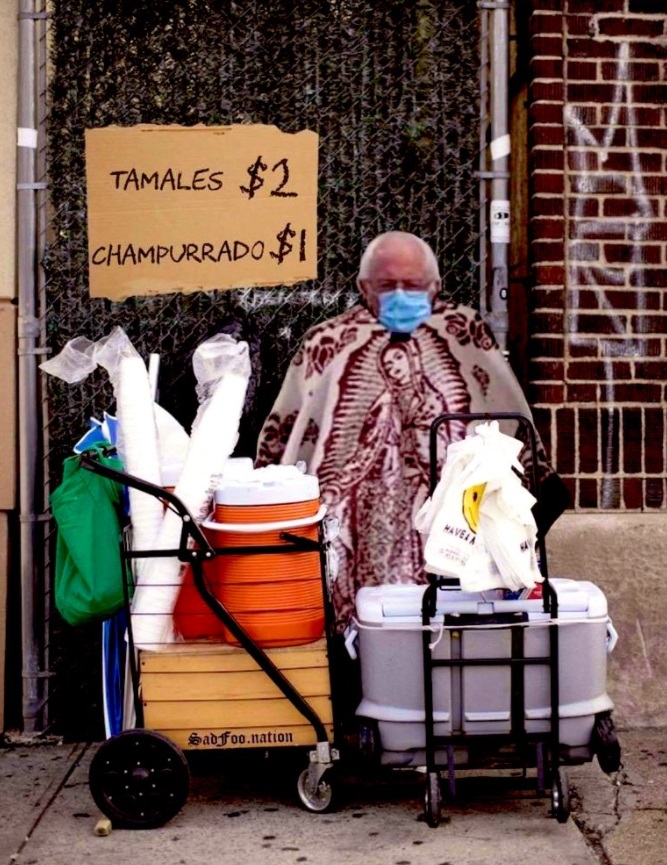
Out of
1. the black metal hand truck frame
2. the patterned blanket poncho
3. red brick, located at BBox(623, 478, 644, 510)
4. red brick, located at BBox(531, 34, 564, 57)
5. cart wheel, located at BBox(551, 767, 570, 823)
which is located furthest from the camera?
Answer: red brick, located at BBox(623, 478, 644, 510)

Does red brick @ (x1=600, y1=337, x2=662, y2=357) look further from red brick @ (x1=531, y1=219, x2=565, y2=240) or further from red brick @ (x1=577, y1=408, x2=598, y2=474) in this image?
red brick @ (x1=531, y1=219, x2=565, y2=240)

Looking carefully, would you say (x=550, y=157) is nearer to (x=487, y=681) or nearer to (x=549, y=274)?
(x=549, y=274)

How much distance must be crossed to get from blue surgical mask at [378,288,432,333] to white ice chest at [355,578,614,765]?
1213mm

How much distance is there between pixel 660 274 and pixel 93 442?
2453 mm

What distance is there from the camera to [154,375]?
452cm

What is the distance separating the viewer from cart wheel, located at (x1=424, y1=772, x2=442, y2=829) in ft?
13.0

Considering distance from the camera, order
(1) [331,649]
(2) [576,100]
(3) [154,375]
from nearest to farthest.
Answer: (1) [331,649] < (3) [154,375] < (2) [576,100]

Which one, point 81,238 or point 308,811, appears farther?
point 81,238

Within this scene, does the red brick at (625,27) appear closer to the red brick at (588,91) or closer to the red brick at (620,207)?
the red brick at (588,91)

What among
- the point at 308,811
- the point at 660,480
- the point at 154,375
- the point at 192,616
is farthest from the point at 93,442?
the point at 660,480

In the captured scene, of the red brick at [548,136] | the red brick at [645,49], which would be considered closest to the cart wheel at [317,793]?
the red brick at [548,136]

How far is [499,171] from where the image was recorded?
16.8 ft

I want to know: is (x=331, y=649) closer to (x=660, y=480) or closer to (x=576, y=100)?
(x=660, y=480)

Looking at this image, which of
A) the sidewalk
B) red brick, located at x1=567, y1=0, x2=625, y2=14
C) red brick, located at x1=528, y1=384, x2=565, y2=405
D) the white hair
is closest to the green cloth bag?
the sidewalk
